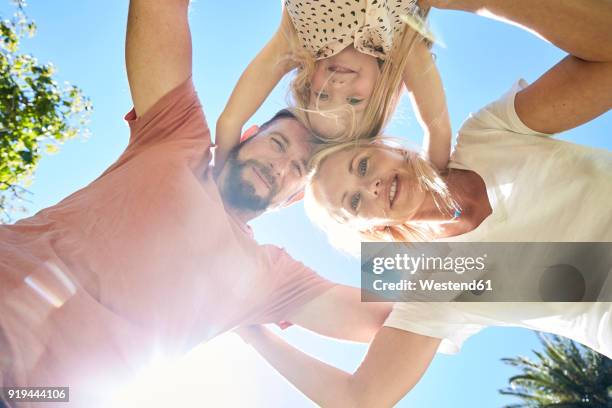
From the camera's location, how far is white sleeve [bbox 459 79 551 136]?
267 centimetres

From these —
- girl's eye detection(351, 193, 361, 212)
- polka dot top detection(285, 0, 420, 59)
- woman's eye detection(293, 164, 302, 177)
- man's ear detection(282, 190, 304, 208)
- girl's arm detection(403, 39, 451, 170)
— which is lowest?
man's ear detection(282, 190, 304, 208)

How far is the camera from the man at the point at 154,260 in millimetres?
2115

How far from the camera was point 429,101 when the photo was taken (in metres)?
3.23

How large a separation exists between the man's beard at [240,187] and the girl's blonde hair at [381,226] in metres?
0.39

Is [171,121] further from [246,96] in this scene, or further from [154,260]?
[154,260]

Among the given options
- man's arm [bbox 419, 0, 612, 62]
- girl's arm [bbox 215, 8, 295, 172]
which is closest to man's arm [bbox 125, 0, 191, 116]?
girl's arm [bbox 215, 8, 295, 172]

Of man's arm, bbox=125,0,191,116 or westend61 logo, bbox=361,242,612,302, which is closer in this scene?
westend61 logo, bbox=361,242,612,302

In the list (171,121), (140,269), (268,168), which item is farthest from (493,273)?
(171,121)

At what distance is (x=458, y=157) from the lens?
9.86ft

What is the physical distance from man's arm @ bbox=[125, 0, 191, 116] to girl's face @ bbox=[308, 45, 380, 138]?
1.01m

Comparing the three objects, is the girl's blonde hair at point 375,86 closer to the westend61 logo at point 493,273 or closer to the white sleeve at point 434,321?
the westend61 logo at point 493,273

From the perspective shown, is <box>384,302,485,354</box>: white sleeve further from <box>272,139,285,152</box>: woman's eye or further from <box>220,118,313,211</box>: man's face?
<box>272,139,285,152</box>: woman's eye

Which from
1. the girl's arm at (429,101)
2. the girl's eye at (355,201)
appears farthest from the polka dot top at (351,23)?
the girl's eye at (355,201)

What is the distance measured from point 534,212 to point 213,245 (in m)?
1.75
